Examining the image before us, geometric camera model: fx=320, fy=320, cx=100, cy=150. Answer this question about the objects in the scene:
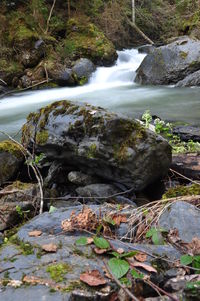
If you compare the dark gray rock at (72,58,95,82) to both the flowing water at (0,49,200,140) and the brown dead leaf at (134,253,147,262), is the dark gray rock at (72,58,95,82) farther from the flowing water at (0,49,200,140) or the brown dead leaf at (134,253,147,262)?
the brown dead leaf at (134,253,147,262)

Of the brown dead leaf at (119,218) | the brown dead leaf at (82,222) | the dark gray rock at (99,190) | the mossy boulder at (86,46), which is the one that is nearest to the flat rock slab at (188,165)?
the dark gray rock at (99,190)

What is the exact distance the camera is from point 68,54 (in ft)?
46.8

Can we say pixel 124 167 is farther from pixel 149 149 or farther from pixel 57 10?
pixel 57 10

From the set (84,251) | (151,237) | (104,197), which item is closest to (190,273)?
(151,237)

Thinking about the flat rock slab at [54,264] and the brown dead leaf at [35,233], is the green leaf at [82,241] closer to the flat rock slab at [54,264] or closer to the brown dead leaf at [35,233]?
the flat rock slab at [54,264]

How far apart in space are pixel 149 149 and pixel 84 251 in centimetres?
185

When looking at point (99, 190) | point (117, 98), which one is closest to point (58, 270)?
point (99, 190)

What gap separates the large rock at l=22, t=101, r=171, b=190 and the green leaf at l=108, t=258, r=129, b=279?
185 cm

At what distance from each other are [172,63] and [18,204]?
10549 mm

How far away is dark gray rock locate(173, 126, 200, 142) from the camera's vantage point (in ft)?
19.2

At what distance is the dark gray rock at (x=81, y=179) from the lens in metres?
3.96

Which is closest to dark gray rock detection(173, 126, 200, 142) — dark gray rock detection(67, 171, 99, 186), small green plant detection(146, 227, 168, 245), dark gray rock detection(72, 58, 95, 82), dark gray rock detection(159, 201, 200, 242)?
dark gray rock detection(67, 171, 99, 186)

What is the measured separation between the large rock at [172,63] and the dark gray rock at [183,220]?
35.1 feet

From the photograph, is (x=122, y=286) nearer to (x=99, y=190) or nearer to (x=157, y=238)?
(x=157, y=238)
